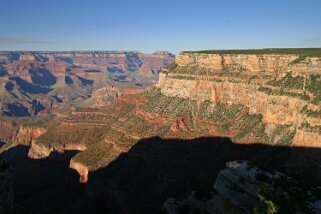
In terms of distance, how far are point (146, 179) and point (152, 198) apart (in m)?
6.23

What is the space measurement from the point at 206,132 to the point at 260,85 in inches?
483

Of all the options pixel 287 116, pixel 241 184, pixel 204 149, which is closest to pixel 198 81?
pixel 204 149

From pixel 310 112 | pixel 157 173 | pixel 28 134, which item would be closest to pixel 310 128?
pixel 310 112

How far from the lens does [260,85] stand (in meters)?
83.1

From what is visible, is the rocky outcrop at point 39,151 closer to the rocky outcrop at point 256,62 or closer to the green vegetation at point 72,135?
the green vegetation at point 72,135

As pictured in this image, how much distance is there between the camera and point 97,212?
8388 centimetres

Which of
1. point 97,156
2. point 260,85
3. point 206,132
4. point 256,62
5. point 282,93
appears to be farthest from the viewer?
point 97,156

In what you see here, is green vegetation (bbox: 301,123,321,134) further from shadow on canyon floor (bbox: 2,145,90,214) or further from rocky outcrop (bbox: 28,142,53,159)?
rocky outcrop (bbox: 28,142,53,159)

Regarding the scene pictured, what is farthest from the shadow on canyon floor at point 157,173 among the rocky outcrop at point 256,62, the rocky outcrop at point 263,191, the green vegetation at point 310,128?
the rocky outcrop at point 256,62

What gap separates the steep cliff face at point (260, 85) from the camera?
6506 centimetres

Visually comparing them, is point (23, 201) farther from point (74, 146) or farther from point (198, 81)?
point (198, 81)

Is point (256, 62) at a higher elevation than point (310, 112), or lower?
higher

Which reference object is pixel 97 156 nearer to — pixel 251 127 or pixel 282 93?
pixel 251 127

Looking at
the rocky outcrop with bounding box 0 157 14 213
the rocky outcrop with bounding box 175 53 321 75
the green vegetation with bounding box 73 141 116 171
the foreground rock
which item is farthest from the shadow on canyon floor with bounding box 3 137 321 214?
the rocky outcrop with bounding box 0 157 14 213
